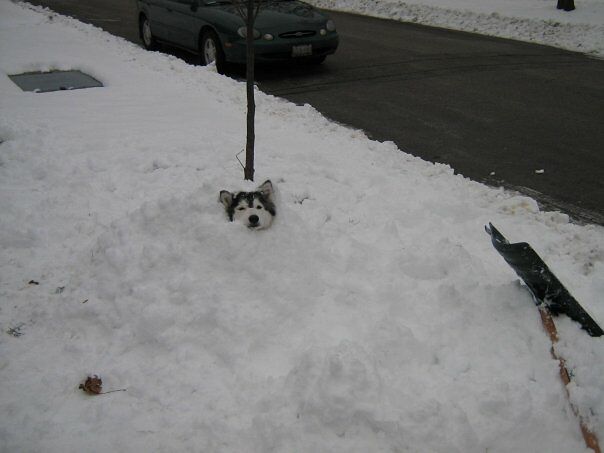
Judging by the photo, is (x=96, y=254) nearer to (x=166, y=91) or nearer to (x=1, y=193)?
(x=1, y=193)

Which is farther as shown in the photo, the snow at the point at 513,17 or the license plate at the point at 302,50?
the snow at the point at 513,17

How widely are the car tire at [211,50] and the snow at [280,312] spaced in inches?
162

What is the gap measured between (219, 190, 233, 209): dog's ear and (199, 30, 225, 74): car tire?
5986 millimetres

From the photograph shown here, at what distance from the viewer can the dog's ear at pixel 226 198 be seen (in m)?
3.69

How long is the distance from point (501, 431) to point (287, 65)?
8658 millimetres

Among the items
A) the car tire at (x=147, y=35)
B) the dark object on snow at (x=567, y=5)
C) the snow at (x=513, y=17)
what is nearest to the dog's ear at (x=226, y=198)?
the car tire at (x=147, y=35)

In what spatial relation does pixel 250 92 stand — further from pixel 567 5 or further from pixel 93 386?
pixel 567 5

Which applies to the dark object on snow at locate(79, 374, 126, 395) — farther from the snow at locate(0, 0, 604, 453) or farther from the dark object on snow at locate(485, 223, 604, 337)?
the dark object on snow at locate(485, 223, 604, 337)

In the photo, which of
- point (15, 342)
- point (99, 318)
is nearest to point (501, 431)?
point (99, 318)

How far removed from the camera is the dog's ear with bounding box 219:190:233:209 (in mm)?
3691

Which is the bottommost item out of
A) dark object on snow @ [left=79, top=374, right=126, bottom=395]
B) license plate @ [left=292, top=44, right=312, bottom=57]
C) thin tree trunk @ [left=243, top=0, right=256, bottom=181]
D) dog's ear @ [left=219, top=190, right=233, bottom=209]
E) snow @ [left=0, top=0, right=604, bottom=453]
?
dark object on snow @ [left=79, top=374, right=126, bottom=395]

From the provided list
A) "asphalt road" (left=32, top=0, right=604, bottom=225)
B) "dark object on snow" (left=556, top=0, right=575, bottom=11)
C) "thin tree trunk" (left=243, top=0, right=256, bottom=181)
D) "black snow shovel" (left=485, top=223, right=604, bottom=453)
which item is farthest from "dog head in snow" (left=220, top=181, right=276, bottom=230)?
"dark object on snow" (left=556, top=0, right=575, bottom=11)

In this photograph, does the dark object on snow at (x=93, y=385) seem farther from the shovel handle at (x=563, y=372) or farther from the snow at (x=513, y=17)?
the snow at (x=513, y=17)

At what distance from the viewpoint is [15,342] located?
318cm
